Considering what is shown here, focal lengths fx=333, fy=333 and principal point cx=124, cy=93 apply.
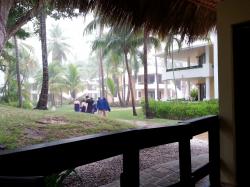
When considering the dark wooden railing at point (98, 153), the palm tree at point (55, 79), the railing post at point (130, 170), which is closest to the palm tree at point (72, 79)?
the palm tree at point (55, 79)

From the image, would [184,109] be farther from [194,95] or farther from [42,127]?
[42,127]

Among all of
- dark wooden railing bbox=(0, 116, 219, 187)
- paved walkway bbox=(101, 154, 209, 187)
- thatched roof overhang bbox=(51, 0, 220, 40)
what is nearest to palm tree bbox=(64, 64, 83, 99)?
paved walkway bbox=(101, 154, 209, 187)

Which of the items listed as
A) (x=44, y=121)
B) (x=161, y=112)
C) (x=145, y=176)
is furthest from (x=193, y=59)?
(x=145, y=176)

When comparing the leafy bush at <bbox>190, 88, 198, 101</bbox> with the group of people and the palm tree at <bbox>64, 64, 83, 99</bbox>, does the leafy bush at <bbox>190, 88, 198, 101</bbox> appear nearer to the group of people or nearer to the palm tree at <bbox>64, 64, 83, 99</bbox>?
the group of people

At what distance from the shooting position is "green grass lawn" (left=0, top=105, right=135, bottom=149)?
930 cm

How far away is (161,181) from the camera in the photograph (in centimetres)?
477

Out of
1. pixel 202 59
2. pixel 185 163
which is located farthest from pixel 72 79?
pixel 185 163

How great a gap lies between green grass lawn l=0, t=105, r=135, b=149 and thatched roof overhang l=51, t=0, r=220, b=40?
4352 mm

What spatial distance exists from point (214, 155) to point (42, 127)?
8.03 metres

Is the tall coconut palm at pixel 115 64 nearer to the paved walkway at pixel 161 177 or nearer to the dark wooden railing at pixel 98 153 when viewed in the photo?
the paved walkway at pixel 161 177

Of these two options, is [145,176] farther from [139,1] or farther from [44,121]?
[44,121]

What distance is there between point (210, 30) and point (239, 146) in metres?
2.33

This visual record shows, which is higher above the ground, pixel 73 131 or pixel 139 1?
pixel 139 1

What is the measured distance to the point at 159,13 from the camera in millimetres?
4566
